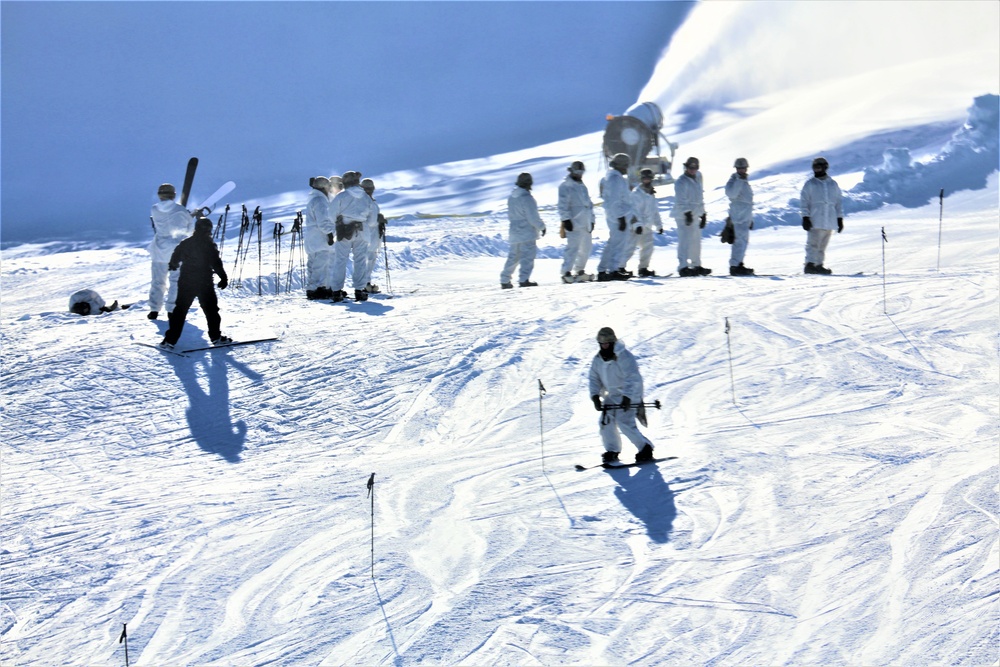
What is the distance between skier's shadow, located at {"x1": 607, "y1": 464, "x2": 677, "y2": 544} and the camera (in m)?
A: 7.64

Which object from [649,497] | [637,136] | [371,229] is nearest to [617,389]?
[649,497]

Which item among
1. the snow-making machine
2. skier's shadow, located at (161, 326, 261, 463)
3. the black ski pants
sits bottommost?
skier's shadow, located at (161, 326, 261, 463)

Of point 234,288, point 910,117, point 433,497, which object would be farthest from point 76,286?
point 910,117

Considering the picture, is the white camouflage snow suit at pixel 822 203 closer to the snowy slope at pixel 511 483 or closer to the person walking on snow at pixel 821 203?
the person walking on snow at pixel 821 203

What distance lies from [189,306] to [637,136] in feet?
66.9

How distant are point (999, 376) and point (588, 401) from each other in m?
4.31

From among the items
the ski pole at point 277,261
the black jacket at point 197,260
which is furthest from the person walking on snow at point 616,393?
the ski pole at point 277,261

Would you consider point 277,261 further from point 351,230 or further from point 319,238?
point 351,230

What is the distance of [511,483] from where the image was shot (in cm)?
861

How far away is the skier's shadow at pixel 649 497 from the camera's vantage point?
25.1 ft

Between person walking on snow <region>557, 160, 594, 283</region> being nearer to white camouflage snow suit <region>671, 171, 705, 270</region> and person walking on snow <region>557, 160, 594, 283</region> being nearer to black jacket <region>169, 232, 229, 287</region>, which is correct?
white camouflage snow suit <region>671, 171, 705, 270</region>

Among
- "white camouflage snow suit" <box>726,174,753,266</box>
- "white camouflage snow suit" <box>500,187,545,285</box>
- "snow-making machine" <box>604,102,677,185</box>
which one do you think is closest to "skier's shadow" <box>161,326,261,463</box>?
"white camouflage snow suit" <box>500,187,545,285</box>

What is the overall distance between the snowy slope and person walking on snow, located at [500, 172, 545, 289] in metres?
0.84

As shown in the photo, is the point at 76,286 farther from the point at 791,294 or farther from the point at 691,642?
the point at 691,642
